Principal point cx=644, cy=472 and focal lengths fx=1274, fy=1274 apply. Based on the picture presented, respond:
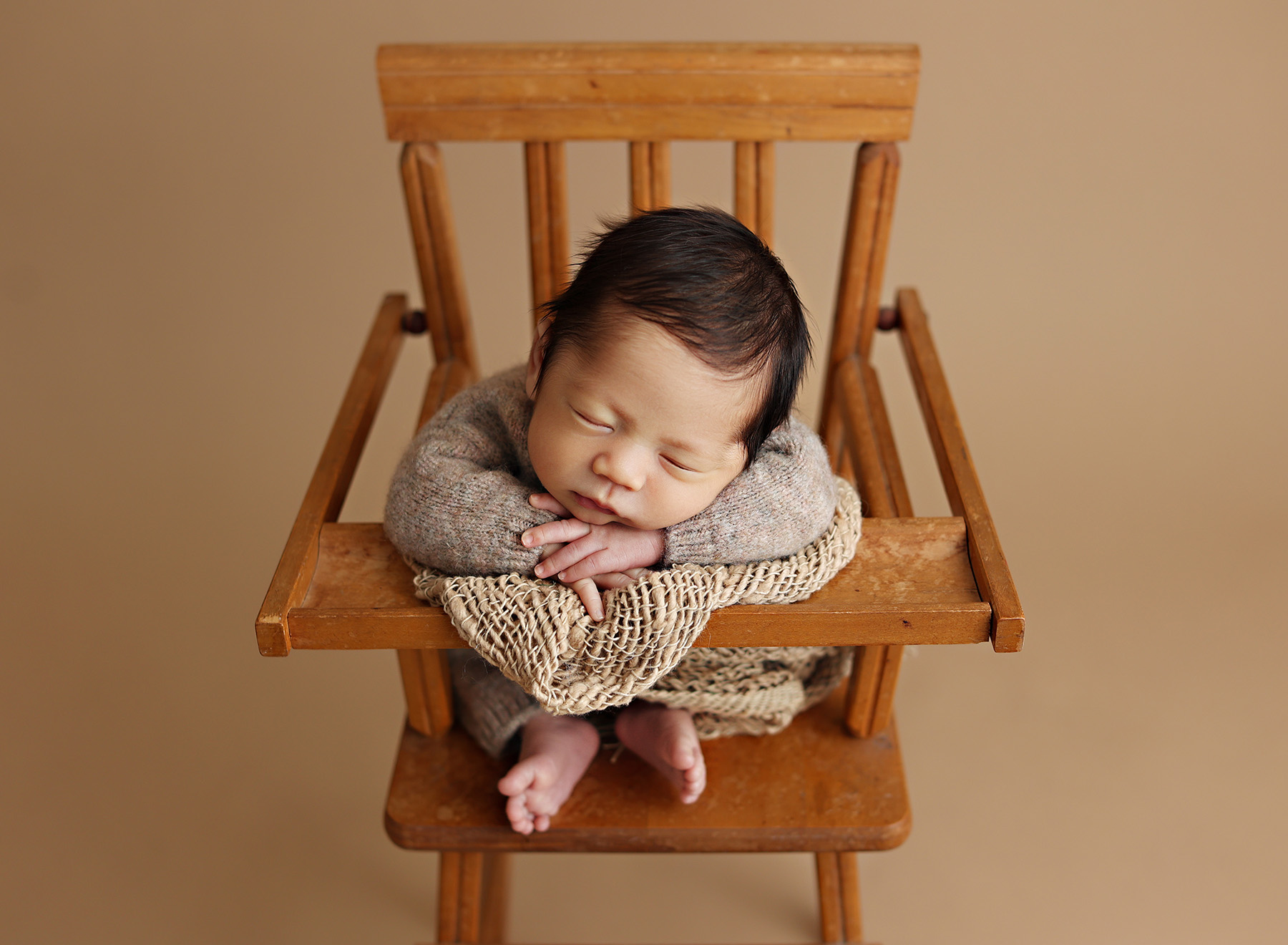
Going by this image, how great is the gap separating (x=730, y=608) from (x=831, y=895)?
1.87 feet

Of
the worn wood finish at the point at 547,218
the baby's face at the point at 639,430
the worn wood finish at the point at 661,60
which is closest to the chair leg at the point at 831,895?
the baby's face at the point at 639,430

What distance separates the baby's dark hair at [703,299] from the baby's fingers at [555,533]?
125mm

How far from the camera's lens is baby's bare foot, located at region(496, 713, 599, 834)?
1.10 metres

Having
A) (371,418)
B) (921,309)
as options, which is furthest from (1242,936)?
(371,418)

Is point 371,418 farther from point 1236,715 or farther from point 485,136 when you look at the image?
point 1236,715

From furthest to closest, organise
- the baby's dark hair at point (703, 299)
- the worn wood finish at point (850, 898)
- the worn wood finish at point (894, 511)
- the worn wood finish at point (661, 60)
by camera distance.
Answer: the worn wood finish at point (850, 898) < the worn wood finish at point (661, 60) < the worn wood finish at point (894, 511) < the baby's dark hair at point (703, 299)

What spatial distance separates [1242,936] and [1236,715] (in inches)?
13.0

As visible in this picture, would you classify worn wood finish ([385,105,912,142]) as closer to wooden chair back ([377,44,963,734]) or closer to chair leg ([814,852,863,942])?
wooden chair back ([377,44,963,734])

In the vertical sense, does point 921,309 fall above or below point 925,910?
above

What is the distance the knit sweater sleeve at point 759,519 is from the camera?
3.19 feet

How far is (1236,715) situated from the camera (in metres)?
1.64

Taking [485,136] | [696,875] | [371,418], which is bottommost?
[696,875]

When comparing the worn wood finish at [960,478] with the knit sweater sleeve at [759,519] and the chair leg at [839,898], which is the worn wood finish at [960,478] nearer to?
the knit sweater sleeve at [759,519]

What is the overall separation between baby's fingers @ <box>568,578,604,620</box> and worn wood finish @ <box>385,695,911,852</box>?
10.7 inches
